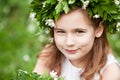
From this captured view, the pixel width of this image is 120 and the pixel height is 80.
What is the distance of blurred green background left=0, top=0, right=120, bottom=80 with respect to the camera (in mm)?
8309

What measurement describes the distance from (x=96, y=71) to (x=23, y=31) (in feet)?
12.2

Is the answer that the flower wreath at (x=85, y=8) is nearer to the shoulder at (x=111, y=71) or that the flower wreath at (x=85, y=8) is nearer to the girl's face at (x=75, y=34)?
the girl's face at (x=75, y=34)

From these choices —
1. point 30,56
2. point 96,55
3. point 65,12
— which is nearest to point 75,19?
point 65,12

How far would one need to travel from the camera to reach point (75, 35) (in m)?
5.40

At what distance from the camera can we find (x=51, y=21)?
550 centimetres

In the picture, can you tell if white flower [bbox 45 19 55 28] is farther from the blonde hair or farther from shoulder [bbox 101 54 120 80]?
shoulder [bbox 101 54 120 80]

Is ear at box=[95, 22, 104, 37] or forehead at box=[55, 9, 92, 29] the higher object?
forehead at box=[55, 9, 92, 29]

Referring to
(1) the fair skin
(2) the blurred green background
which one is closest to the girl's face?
(1) the fair skin

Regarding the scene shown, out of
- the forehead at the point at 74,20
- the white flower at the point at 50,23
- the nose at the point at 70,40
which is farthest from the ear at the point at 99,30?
the white flower at the point at 50,23

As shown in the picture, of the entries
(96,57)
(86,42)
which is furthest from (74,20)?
(96,57)

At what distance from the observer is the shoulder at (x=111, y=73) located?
18.6 ft

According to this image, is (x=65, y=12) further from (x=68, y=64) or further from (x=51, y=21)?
(x=68, y=64)

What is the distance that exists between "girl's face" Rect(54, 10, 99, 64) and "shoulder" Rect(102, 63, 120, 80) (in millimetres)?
309

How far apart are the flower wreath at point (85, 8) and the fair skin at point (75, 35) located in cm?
7
